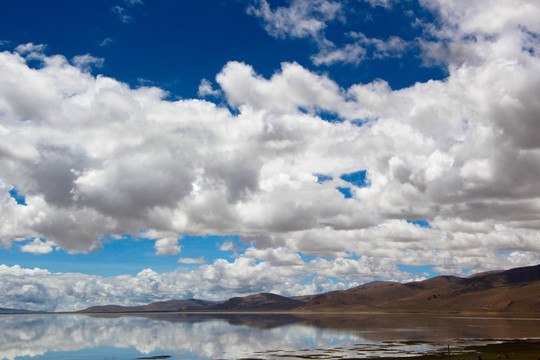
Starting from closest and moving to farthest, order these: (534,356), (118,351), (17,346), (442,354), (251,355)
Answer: (534,356) < (442,354) < (251,355) < (118,351) < (17,346)

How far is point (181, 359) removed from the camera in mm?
101625

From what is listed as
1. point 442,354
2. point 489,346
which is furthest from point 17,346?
point 489,346

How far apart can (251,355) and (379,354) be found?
26.5 meters

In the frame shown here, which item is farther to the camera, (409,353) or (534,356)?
(409,353)

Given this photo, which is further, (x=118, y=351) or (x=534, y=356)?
(x=118, y=351)

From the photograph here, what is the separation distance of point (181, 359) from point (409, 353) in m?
46.9

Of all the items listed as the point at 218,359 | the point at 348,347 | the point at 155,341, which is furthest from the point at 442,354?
the point at 155,341

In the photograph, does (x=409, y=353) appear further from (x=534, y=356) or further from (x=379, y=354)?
(x=534, y=356)

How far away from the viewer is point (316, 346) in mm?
122375

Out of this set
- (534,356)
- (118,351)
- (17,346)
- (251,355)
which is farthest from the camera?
(17,346)

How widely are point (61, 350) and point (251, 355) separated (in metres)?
52.6

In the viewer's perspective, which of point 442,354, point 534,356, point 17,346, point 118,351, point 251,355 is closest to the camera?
point 534,356

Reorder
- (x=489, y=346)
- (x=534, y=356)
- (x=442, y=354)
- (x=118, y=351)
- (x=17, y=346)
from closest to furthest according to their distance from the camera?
(x=534, y=356) → (x=442, y=354) → (x=489, y=346) → (x=118, y=351) → (x=17, y=346)

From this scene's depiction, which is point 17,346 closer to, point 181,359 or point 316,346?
point 181,359
